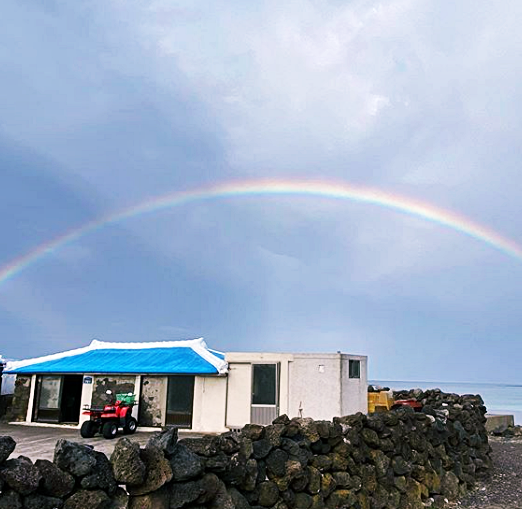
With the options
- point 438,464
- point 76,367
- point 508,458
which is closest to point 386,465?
point 438,464

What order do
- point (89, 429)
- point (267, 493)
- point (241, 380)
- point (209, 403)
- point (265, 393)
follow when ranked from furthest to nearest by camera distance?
point (209, 403), point (241, 380), point (265, 393), point (89, 429), point (267, 493)

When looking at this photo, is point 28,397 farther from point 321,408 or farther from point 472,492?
point 472,492

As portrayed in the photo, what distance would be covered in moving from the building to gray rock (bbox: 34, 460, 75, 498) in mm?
15907

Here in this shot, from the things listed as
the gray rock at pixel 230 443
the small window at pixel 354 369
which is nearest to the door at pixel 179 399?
the small window at pixel 354 369

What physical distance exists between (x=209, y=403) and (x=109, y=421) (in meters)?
4.10

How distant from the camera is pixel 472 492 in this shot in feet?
43.0

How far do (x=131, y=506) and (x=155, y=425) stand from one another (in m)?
17.8

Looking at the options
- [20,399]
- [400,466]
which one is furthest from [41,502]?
[20,399]

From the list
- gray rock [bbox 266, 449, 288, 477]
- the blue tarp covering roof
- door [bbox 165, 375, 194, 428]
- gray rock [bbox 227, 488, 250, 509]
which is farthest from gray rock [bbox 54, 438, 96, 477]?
door [bbox 165, 375, 194, 428]

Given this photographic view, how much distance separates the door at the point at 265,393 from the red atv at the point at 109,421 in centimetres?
464

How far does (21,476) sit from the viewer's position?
4.51 metres

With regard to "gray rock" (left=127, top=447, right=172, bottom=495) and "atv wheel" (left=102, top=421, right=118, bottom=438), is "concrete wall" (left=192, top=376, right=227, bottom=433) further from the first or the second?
"gray rock" (left=127, top=447, right=172, bottom=495)

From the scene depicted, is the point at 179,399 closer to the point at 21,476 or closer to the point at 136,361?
the point at 136,361

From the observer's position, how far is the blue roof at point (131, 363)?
22.5 m
